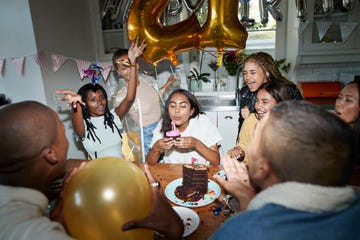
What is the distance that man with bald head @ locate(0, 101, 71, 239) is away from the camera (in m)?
0.68

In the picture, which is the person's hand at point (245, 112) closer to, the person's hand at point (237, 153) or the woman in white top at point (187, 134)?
the woman in white top at point (187, 134)

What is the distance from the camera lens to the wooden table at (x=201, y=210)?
97cm

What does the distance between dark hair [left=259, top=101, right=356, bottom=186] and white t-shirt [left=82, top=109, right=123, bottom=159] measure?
55.5 inches

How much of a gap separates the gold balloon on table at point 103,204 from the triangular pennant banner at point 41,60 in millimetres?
1612

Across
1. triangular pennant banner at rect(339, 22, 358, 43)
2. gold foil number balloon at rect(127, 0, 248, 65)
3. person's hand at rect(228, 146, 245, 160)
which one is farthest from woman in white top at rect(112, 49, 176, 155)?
triangular pennant banner at rect(339, 22, 358, 43)

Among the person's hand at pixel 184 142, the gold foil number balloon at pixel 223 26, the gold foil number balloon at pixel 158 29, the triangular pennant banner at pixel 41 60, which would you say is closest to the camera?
the gold foil number balloon at pixel 223 26

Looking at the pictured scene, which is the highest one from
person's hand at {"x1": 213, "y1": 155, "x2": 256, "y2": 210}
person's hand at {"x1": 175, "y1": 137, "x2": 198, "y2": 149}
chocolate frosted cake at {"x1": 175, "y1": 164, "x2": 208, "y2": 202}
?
person's hand at {"x1": 213, "y1": 155, "x2": 256, "y2": 210}

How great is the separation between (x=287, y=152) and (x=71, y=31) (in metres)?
2.49

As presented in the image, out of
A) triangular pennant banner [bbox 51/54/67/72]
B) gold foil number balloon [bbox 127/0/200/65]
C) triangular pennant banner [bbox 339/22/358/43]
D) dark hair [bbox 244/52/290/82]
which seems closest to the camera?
gold foil number balloon [bbox 127/0/200/65]

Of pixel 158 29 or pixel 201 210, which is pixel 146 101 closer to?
pixel 158 29

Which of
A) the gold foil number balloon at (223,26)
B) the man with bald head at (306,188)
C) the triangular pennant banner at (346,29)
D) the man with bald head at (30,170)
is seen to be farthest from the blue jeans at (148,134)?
the triangular pennant banner at (346,29)

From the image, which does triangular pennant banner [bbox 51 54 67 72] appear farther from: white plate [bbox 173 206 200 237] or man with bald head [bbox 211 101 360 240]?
man with bald head [bbox 211 101 360 240]

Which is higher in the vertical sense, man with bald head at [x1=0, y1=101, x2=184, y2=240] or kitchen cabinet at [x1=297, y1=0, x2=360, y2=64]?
kitchen cabinet at [x1=297, y1=0, x2=360, y2=64]

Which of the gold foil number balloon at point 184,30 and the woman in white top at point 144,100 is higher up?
the gold foil number balloon at point 184,30
